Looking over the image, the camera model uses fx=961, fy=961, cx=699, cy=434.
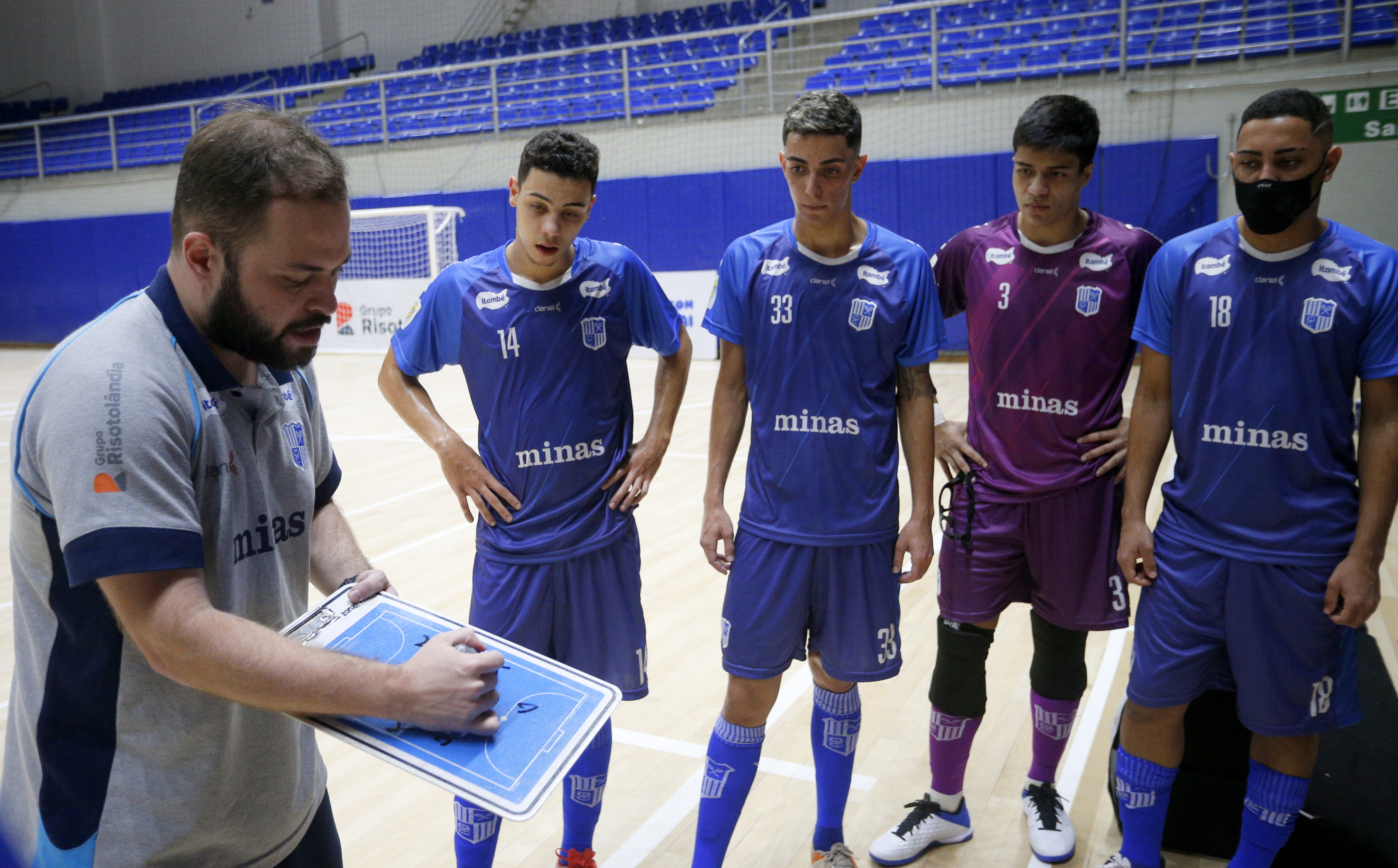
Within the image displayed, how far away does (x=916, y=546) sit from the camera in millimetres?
2730

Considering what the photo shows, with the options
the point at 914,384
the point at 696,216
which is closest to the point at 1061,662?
the point at 914,384

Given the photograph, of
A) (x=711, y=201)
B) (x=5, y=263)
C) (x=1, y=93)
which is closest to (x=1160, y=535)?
(x=711, y=201)

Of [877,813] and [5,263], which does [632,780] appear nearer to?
[877,813]

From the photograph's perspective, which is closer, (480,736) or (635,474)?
(480,736)

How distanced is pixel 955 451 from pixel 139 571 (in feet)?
8.12

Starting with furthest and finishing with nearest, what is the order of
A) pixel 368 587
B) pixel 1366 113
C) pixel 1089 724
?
1. pixel 1366 113
2. pixel 1089 724
3. pixel 368 587

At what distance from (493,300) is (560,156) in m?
0.44

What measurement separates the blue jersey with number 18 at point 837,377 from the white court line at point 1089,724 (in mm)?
962

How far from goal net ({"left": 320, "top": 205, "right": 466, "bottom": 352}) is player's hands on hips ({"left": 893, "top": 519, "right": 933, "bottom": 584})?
41.4ft

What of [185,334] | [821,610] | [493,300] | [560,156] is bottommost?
[821,610]

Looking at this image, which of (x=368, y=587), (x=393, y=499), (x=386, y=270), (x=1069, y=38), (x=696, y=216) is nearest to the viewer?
(x=368, y=587)

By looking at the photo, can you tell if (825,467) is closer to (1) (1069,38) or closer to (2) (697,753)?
(2) (697,753)

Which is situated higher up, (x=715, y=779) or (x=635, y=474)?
(x=635, y=474)

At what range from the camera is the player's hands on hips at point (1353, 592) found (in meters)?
2.34
